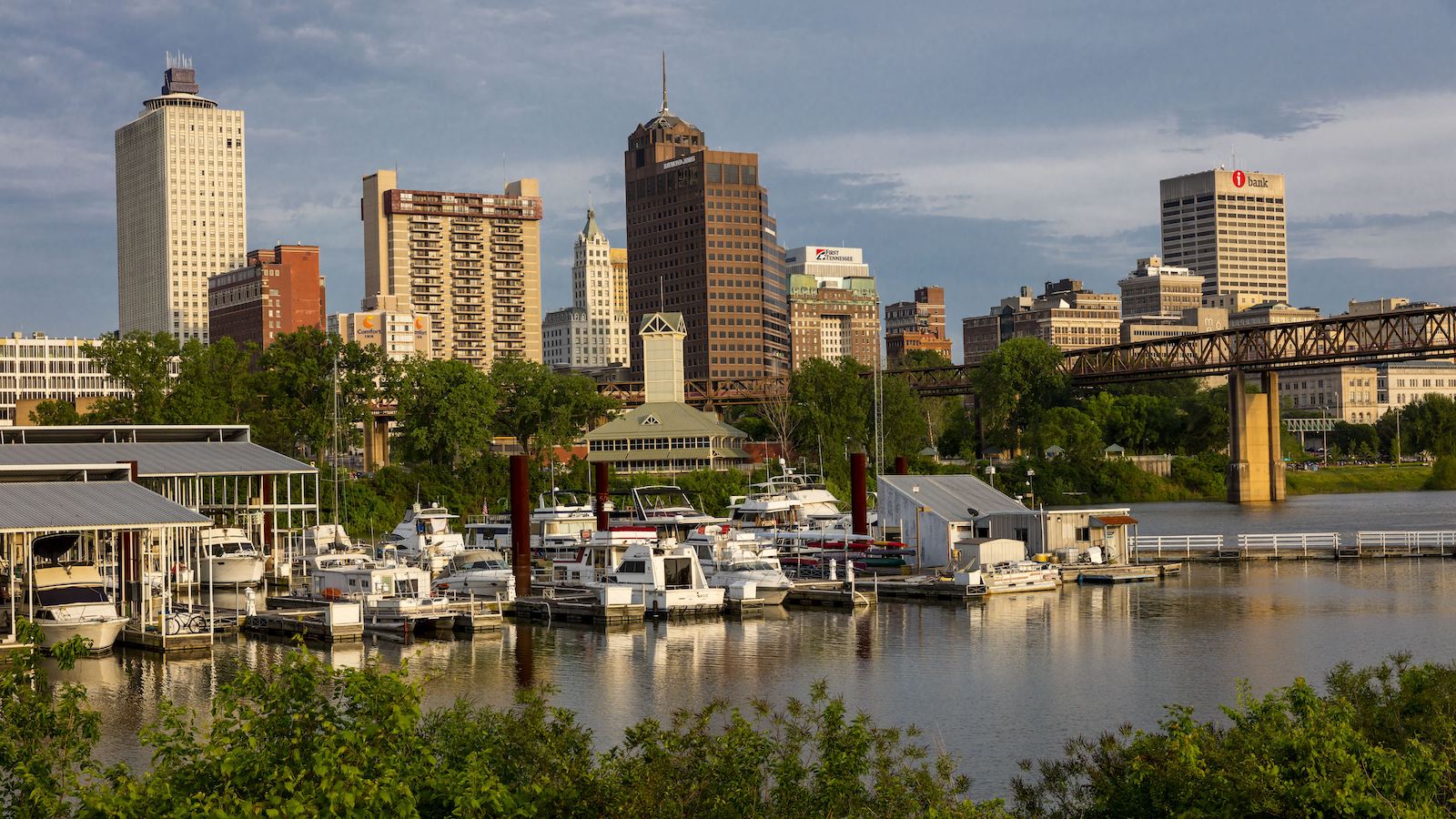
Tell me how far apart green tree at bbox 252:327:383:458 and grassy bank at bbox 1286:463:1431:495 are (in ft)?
354

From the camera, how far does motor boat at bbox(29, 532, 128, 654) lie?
54125mm

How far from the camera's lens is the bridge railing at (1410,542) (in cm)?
9056

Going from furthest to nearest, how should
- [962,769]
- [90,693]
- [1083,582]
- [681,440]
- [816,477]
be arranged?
1. [681,440]
2. [816,477]
3. [1083,582]
4. [90,693]
5. [962,769]

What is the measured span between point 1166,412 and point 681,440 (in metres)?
70.5

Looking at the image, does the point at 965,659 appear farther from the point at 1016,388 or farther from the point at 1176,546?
the point at 1016,388

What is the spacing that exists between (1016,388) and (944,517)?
106m

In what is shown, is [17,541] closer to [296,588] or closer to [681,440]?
[296,588]

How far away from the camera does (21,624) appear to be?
25516mm

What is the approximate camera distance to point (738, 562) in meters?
73.2

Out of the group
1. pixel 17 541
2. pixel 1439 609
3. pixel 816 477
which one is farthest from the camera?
pixel 816 477

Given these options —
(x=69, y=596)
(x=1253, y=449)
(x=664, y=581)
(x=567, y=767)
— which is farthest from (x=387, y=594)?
(x=1253, y=449)

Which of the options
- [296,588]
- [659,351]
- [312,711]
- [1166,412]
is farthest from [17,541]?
[1166,412]

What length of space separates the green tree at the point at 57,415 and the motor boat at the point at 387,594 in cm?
7022

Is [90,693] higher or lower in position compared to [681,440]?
lower
